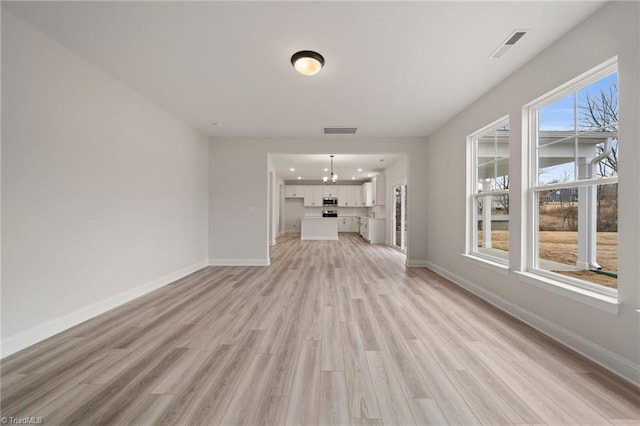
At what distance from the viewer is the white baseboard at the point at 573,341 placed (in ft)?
5.32

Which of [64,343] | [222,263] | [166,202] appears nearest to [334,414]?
[64,343]

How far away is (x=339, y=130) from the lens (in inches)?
179

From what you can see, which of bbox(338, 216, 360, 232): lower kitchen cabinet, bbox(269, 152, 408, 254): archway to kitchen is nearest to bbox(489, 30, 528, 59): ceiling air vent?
bbox(269, 152, 408, 254): archway to kitchen

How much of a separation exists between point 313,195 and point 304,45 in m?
9.93

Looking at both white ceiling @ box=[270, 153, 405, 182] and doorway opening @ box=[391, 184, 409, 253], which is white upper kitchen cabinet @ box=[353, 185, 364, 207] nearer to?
white ceiling @ box=[270, 153, 405, 182]

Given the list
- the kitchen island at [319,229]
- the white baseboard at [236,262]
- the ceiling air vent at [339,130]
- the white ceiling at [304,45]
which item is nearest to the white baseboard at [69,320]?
the white baseboard at [236,262]

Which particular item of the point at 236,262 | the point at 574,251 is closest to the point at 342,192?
the point at 236,262

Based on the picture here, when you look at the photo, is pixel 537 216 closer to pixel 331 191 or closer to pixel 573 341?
pixel 573 341

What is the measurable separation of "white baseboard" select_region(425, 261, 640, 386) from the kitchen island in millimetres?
7023

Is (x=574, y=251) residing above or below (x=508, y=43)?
below

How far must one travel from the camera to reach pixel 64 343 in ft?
6.73

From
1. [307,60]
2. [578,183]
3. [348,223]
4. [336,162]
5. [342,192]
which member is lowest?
[348,223]

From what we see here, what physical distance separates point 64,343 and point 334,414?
7.51 feet

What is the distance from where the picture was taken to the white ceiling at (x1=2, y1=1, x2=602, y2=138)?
6.14ft
